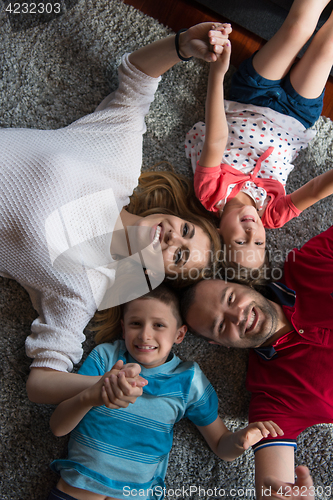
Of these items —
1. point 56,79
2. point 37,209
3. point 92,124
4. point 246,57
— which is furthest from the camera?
point 246,57

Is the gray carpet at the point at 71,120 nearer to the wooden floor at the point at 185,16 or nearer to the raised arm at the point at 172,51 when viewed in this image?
the wooden floor at the point at 185,16

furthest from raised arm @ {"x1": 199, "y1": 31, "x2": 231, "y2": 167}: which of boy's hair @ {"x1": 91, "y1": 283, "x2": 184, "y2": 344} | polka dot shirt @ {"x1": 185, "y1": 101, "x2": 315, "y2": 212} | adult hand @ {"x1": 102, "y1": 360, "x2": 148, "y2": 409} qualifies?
adult hand @ {"x1": 102, "y1": 360, "x2": 148, "y2": 409}

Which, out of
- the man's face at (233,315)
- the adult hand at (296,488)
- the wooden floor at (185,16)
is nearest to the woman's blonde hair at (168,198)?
the man's face at (233,315)

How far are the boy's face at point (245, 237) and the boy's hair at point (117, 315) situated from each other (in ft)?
0.68

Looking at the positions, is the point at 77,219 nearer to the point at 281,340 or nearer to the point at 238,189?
the point at 238,189

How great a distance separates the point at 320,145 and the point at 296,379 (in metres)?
0.78

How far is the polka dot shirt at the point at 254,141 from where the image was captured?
1102mm

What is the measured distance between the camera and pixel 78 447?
915 millimetres

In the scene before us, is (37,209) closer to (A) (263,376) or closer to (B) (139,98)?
(B) (139,98)

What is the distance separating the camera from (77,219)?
0.90 m

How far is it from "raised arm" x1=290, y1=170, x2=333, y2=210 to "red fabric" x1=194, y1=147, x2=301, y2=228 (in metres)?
0.02

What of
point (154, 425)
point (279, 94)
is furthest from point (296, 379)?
point (279, 94)

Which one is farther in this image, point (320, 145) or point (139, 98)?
point (320, 145)

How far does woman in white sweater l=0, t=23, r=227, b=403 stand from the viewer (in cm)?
85
